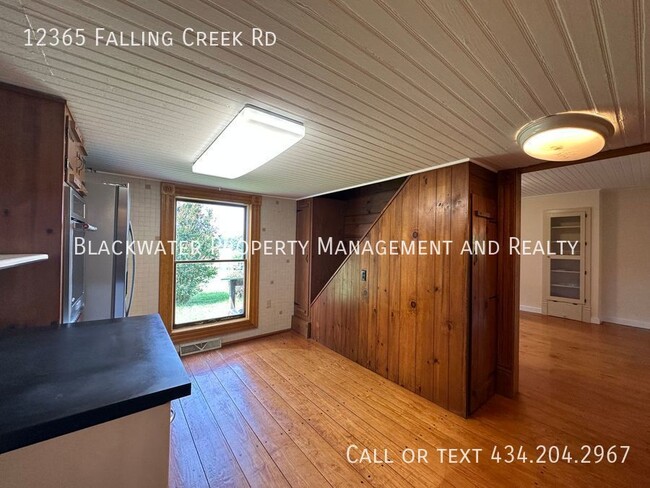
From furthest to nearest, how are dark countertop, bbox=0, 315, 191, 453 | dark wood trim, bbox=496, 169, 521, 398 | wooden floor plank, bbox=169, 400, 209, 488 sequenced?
dark wood trim, bbox=496, 169, 521, 398 < wooden floor plank, bbox=169, 400, 209, 488 < dark countertop, bbox=0, 315, 191, 453

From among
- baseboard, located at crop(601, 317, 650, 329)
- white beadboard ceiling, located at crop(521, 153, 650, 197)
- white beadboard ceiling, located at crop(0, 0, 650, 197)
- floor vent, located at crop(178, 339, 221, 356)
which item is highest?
white beadboard ceiling, located at crop(521, 153, 650, 197)

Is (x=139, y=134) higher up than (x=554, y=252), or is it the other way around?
(x=139, y=134)

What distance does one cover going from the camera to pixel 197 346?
138 inches

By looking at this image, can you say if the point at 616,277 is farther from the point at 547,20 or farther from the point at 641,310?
the point at 547,20

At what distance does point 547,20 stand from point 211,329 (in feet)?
13.5

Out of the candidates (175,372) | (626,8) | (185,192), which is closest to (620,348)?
(626,8)

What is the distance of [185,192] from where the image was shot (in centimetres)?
339

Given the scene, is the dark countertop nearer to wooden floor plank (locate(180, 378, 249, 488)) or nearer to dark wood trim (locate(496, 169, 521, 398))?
wooden floor plank (locate(180, 378, 249, 488))

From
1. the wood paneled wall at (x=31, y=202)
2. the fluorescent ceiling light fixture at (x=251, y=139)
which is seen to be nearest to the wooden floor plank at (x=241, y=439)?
the wood paneled wall at (x=31, y=202)


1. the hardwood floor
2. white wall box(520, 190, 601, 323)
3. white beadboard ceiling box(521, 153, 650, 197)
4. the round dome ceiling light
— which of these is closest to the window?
the hardwood floor

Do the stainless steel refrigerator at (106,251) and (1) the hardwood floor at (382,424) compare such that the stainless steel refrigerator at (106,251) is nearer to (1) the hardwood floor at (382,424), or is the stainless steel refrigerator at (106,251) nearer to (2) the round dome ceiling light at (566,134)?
(1) the hardwood floor at (382,424)

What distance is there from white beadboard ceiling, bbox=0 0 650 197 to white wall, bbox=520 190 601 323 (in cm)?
373

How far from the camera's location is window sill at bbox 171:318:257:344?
3420 millimetres

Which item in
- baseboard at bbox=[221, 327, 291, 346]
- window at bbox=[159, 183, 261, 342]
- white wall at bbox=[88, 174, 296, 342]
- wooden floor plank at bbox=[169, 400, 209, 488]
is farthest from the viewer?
baseboard at bbox=[221, 327, 291, 346]
